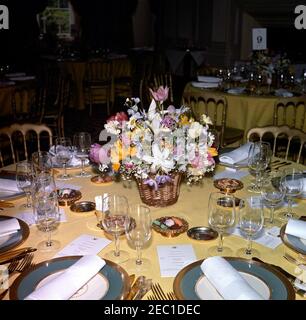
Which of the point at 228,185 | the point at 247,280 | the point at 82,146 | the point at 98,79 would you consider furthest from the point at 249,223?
the point at 98,79

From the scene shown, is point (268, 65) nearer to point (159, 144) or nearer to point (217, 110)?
point (217, 110)

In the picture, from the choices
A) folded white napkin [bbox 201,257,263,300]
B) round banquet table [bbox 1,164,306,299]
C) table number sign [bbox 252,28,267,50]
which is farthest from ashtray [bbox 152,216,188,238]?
table number sign [bbox 252,28,267,50]

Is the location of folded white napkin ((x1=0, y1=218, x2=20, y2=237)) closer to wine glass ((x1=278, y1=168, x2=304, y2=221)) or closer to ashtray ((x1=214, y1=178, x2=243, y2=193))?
ashtray ((x1=214, y1=178, x2=243, y2=193))

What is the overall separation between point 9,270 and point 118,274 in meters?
0.34

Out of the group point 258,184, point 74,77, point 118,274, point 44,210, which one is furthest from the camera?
point 74,77

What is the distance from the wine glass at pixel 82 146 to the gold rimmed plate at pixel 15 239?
0.58 m

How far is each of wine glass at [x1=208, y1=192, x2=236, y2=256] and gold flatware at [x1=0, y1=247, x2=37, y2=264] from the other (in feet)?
1.94

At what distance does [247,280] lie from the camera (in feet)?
4.21

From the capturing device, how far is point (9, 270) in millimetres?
1353

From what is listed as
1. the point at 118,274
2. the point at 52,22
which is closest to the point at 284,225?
the point at 118,274

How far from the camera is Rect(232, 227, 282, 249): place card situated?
4.94ft

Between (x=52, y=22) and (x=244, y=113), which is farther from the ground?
(x=52, y=22)

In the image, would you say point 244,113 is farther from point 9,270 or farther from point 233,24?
point 233,24

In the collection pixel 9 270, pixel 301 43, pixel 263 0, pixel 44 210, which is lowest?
pixel 9 270
